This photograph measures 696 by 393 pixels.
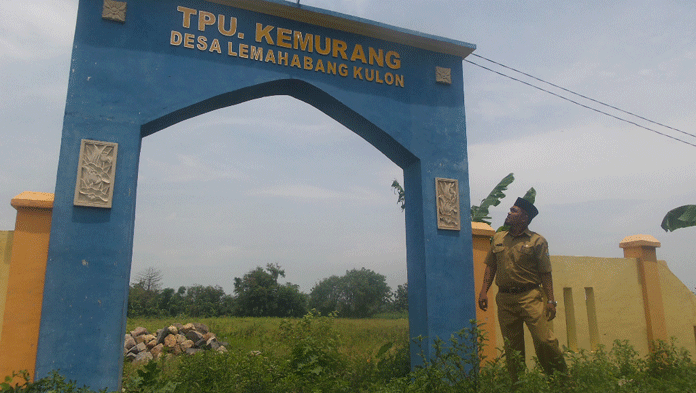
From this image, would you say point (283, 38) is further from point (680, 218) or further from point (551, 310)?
point (680, 218)

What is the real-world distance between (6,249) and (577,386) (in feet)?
16.5

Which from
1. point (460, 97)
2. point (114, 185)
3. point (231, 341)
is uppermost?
point (460, 97)

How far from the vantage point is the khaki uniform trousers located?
4430 mm

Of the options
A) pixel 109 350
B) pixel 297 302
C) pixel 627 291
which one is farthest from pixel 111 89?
pixel 297 302

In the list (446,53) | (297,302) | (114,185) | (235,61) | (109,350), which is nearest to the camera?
(109,350)

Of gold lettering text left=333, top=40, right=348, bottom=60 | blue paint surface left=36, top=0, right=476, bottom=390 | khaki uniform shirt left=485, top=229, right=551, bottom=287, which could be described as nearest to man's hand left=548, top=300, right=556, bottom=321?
khaki uniform shirt left=485, top=229, right=551, bottom=287

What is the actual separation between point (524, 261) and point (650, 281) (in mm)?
3295

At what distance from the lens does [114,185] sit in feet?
14.7

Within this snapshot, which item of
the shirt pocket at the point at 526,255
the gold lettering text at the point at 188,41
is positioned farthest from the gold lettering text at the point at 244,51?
the shirt pocket at the point at 526,255

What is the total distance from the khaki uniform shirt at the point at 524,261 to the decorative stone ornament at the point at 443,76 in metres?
2.32

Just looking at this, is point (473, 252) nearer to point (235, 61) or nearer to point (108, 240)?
point (235, 61)

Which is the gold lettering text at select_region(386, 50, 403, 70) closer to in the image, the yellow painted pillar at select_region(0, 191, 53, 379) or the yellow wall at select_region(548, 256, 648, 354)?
the yellow wall at select_region(548, 256, 648, 354)

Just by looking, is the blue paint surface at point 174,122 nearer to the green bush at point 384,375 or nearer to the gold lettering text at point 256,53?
the gold lettering text at point 256,53

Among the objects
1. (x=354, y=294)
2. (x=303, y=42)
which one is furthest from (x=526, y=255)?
(x=354, y=294)
